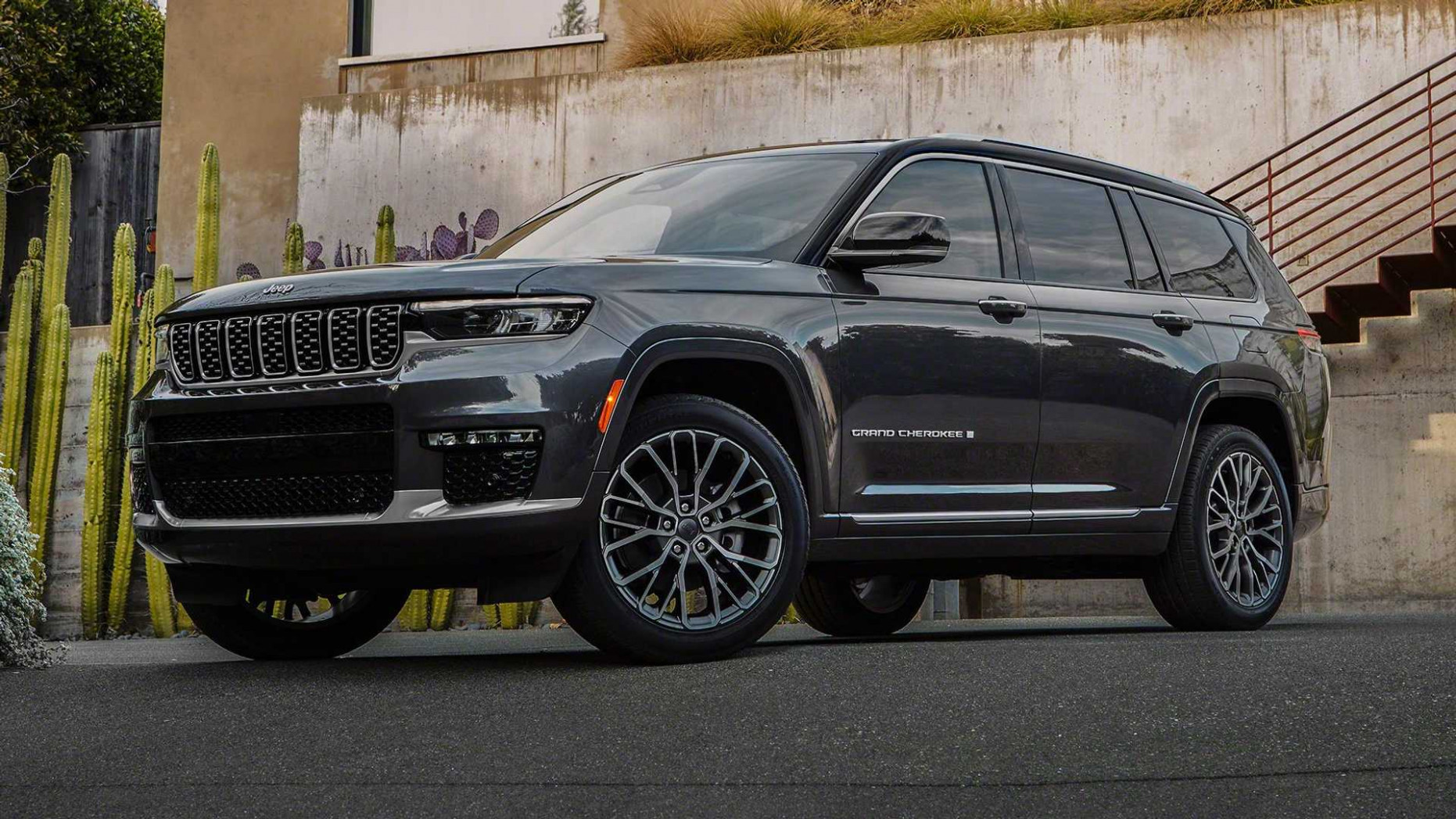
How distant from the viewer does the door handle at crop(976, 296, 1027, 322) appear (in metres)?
5.89

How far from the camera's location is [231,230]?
18203 millimetres

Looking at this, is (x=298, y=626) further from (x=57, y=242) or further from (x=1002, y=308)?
(x=57, y=242)

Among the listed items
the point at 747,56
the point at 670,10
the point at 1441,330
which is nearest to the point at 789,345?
the point at 1441,330

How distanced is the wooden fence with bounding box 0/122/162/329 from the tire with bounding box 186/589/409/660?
15019 millimetres

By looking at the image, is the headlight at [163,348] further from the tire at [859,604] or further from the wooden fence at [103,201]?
the wooden fence at [103,201]

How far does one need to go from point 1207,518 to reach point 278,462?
374 cm

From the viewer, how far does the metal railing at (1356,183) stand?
42.2 feet

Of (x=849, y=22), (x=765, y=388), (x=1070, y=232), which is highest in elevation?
(x=849, y=22)

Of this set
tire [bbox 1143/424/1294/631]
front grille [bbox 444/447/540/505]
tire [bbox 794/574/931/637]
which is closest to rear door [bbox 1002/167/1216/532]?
tire [bbox 1143/424/1294/631]

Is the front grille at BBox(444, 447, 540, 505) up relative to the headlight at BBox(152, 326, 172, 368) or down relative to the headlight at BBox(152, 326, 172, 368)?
down

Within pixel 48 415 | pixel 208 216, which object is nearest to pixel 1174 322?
pixel 208 216

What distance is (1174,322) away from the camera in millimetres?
6738

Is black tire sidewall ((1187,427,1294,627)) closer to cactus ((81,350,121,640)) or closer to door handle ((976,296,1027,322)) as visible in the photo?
door handle ((976,296,1027,322))

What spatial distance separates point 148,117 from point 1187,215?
62.9ft
